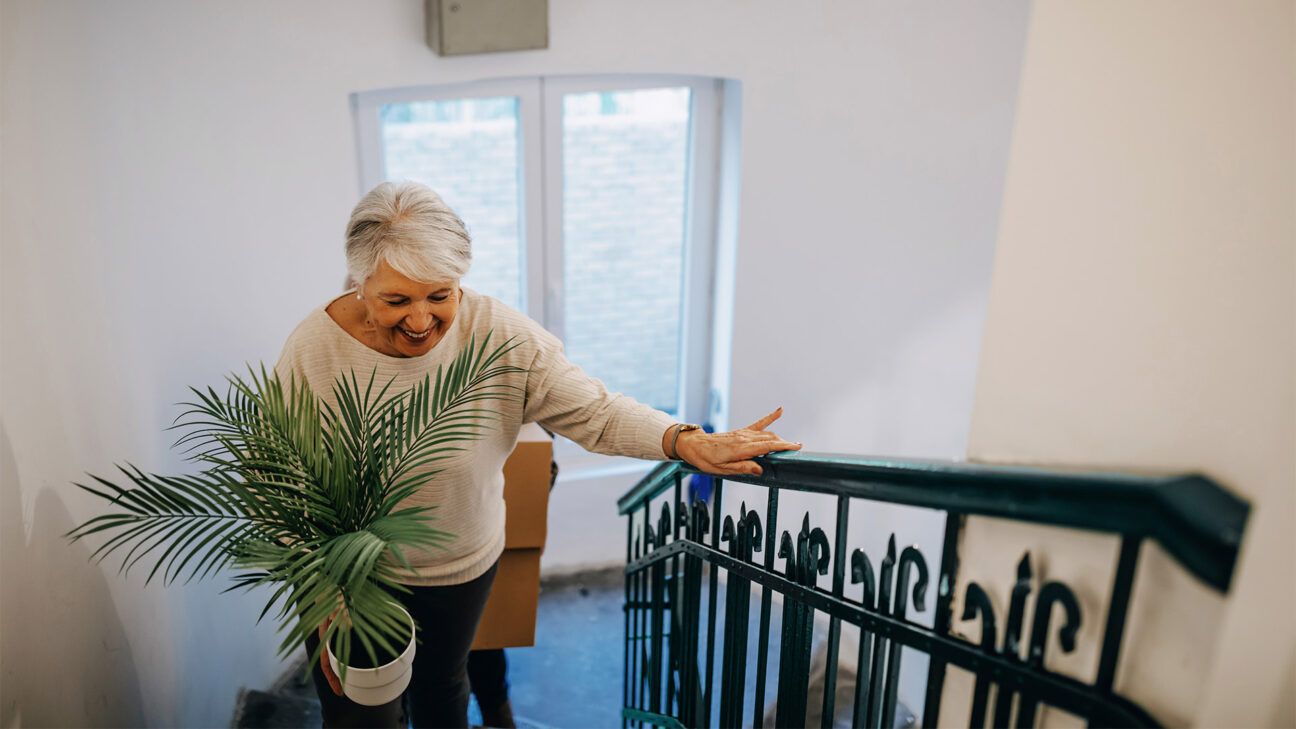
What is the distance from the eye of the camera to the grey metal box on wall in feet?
11.8

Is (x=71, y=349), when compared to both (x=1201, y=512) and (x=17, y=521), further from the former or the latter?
(x=1201, y=512)

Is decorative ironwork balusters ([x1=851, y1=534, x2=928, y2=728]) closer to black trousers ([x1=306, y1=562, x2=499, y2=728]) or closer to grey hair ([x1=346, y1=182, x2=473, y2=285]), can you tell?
grey hair ([x1=346, y1=182, x2=473, y2=285])

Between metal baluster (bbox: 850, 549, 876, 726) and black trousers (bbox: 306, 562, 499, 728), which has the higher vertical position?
metal baluster (bbox: 850, 549, 876, 726)

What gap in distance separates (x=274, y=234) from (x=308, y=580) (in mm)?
2220

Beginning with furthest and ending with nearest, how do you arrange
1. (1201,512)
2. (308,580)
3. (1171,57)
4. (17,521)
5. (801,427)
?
(801,427) < (17,521) < (308,580) < (1171,57) < (1201,512)

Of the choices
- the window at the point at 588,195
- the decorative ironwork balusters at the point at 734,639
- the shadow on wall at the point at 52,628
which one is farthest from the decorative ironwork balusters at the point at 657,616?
the window at the point at 588,195

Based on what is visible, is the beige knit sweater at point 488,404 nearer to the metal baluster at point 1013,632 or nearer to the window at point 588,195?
the metal baluster at point 1013,632

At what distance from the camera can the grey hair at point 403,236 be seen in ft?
6.16

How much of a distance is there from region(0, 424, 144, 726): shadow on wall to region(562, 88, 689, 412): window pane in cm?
257

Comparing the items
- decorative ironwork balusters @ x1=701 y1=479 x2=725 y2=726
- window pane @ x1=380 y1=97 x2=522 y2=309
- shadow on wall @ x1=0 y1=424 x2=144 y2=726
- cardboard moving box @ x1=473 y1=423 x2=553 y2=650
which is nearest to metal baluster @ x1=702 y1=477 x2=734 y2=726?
decorative ironwork balusters @ x1=701 y1=479 x2=725 y2=726

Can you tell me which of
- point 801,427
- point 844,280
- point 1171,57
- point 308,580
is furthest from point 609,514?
point 1171,57

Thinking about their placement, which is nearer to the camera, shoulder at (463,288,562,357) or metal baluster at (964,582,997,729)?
metal baluster at (964,582,997,729)

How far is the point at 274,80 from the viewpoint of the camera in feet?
11.3

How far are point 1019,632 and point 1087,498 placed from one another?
0.74 feet
